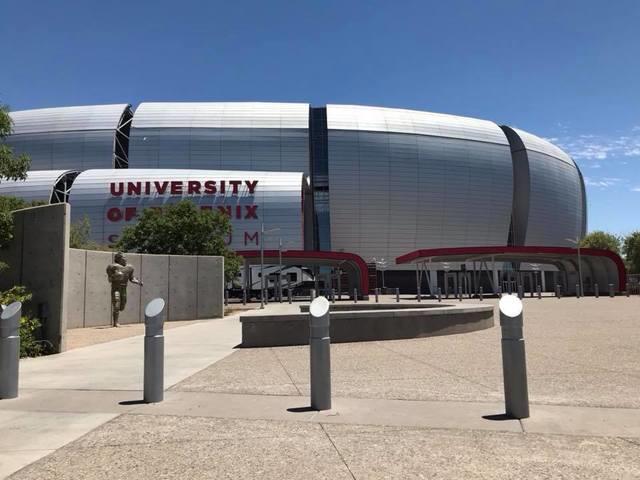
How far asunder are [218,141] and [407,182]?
27748 mm

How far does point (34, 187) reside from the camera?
2650 inches

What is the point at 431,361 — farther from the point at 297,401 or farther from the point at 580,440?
the point at 580,440

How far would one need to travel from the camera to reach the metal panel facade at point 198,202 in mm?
66438

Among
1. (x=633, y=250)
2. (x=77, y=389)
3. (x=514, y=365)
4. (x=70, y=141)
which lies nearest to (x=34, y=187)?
(x=70, y=141)

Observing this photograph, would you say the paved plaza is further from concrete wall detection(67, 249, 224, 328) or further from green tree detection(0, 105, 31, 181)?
concrete wall detection(67, 249, 224, 328)

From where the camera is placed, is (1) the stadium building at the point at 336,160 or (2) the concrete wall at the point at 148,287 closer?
(2) the concrete wall at the point at 148,287

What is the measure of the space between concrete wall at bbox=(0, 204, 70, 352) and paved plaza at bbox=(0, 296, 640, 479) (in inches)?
77.0

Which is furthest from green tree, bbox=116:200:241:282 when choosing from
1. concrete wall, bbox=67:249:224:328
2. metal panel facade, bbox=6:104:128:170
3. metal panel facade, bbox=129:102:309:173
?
metal panel facade, bbox=6:104:128:170

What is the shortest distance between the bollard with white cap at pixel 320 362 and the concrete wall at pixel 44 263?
817 centimetres

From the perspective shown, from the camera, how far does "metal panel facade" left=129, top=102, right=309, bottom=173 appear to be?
249 feet

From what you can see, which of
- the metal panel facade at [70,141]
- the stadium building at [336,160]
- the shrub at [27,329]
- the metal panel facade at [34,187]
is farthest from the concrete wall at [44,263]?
the metal panel facade at [70,141]

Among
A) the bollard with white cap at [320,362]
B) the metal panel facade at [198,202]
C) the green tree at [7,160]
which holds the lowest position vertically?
the bollard with white cap at [320,362]

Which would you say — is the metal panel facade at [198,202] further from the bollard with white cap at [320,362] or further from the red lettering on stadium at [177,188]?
the bollard with white cap at [320,362]

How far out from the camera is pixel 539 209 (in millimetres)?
87375
